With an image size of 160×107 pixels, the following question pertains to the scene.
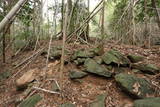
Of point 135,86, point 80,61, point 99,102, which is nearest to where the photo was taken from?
point 99,102

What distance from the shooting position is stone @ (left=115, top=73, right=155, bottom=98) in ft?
8.74

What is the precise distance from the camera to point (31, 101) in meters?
2.93

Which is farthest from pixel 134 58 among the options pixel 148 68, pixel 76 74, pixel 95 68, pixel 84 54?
pixel 76 74

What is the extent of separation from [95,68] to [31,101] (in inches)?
51.0

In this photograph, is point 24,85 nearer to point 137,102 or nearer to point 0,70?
point 0,70

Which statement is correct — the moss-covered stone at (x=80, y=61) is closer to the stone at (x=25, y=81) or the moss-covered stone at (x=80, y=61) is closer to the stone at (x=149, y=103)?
the stone at (x=25, y=81)

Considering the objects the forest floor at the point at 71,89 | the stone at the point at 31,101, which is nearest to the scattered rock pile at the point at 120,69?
the forest floor at the point at 71,89

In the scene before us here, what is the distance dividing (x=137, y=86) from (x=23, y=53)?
4158 millimetres

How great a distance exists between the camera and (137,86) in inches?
108

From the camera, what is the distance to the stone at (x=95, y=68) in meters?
3.20

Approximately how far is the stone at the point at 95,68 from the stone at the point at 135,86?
0.34 metres

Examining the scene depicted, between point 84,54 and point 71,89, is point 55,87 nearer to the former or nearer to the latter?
point 71,89

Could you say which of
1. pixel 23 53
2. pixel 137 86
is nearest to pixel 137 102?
pixel 137 86

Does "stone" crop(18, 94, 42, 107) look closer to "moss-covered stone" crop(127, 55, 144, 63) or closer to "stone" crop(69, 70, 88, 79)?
"stone" crop(69, 70, 88, 79)
